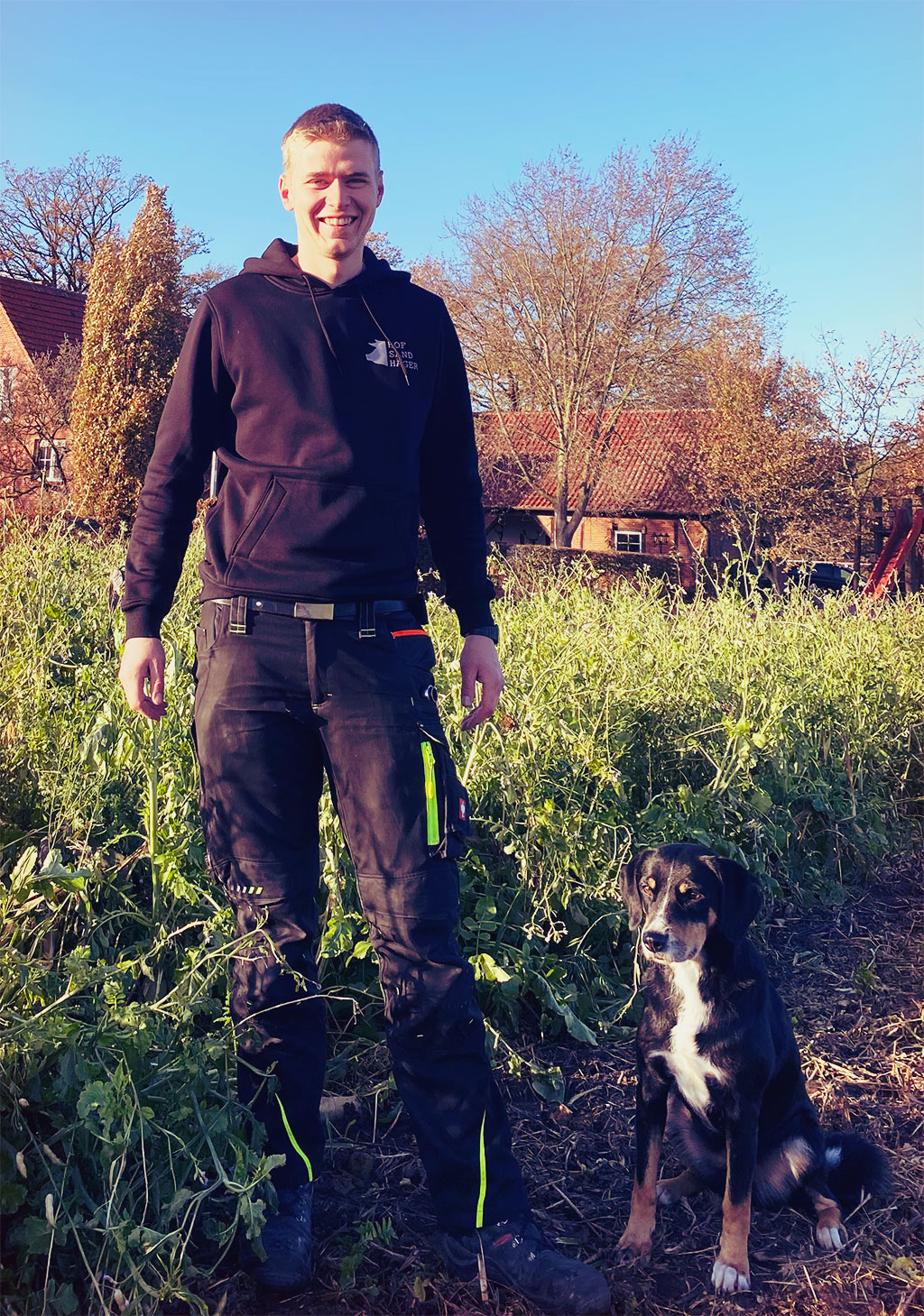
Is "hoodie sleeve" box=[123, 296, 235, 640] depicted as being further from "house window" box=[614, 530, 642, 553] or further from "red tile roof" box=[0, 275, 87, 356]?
"house window" box=[614, 530, 642, 553]

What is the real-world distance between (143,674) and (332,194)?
1.20 meters

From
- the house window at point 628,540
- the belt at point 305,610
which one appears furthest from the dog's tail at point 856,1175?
the house window at point 628,540

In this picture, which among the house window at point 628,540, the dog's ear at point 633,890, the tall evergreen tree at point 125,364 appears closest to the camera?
the dog's ear at point 633,890

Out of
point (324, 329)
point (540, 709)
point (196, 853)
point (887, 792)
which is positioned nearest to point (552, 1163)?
point (196, 853)

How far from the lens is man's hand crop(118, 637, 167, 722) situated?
8.77ft

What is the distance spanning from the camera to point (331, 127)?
8.70ft

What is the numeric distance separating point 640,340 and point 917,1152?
30.5 meters

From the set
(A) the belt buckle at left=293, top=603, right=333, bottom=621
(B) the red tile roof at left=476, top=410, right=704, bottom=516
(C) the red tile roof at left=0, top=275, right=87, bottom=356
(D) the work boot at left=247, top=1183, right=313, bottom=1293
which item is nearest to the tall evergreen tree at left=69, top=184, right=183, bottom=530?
(C) the red tile roof at left=0, top=275, right=87, bottom=356

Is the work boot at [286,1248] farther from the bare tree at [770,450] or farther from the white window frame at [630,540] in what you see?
the white window frame at [630,540]

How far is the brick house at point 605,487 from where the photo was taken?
105ft

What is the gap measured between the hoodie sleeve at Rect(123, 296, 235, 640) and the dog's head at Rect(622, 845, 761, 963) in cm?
134

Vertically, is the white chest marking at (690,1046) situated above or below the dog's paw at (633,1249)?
above

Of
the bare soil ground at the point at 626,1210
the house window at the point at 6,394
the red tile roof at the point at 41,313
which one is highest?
the red tile roof at the point at 41,313

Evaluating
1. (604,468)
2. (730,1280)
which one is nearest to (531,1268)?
(730,1280)
